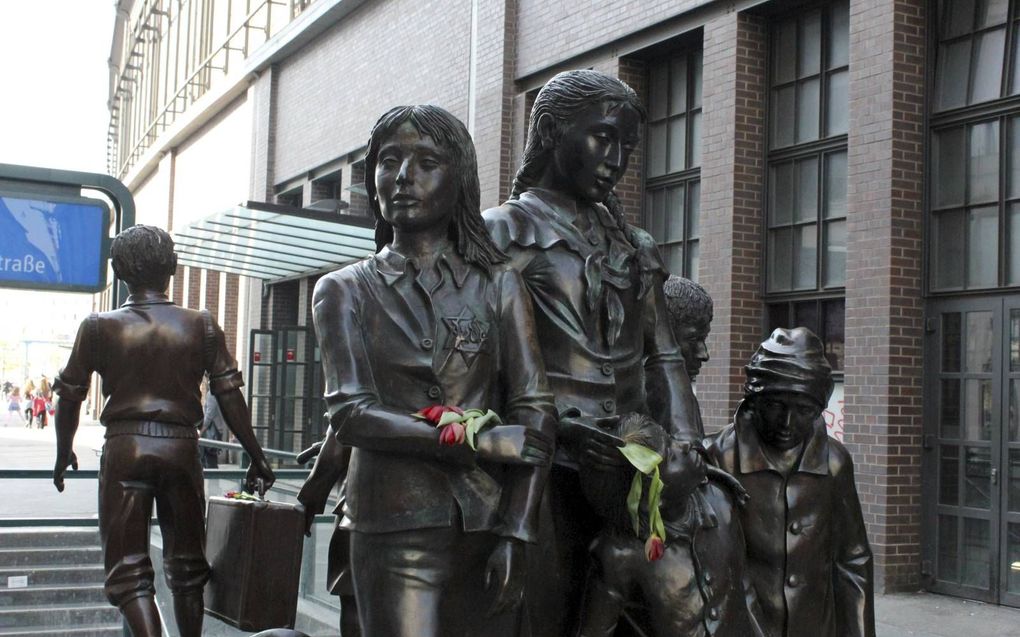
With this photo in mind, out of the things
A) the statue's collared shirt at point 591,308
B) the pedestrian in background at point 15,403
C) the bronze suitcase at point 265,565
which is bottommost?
the pedestrian in background at point 15,403

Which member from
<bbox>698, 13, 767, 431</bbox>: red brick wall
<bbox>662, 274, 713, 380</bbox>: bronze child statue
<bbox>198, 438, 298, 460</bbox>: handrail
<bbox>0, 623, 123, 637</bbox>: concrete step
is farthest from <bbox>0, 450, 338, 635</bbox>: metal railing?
<bbox>698, 13, 767, 431</bbox>: red brick wall

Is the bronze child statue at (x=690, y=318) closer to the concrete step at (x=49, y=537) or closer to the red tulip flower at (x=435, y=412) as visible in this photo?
the red tulip flower at (x=435, y=412)

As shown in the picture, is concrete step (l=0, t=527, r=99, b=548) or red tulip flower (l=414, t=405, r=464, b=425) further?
concrete step (l=0, t=527, r=99, b=548)

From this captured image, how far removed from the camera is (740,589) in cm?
351

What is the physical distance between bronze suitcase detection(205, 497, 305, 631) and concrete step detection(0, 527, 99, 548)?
4298mm

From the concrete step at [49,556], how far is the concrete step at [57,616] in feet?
1.07

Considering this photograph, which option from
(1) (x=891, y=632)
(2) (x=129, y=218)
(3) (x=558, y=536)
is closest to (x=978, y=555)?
(1) (x=891, y=632)

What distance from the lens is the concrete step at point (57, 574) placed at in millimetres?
8695

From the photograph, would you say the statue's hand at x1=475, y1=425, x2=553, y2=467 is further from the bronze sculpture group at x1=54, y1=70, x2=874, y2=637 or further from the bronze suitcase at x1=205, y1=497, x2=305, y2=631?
the bronze suitcase at x1=205, y1=497, x2=305, y2=631

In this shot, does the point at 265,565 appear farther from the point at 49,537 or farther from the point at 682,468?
the point at 49,537

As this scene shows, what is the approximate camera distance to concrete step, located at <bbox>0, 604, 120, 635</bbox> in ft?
27.7

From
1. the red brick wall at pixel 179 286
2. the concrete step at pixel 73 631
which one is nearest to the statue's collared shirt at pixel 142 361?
the concrete step at pixel 73 631

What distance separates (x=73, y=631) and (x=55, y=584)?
22.4 inches

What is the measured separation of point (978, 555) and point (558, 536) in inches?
324
